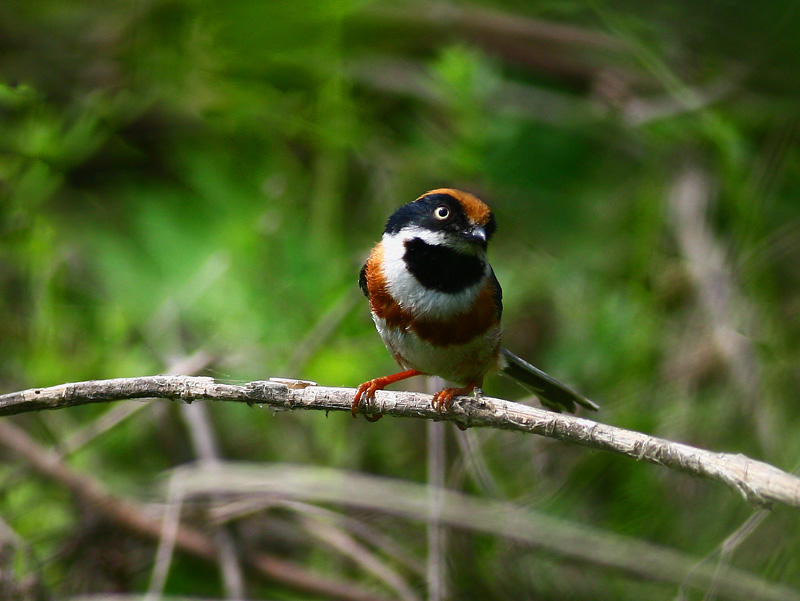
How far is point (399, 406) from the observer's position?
2.23 m

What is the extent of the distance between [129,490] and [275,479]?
3.14ft

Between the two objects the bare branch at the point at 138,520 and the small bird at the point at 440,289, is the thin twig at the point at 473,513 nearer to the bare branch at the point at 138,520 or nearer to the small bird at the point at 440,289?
the bare branch at the point at 138,520

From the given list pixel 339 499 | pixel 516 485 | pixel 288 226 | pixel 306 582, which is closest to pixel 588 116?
pixel 288 226

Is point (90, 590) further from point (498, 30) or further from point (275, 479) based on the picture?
point (498, 30)

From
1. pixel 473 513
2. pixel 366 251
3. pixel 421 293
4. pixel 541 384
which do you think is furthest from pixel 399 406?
pixel 366 251

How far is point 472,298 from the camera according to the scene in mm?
2979

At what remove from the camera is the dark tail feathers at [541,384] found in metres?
3.15

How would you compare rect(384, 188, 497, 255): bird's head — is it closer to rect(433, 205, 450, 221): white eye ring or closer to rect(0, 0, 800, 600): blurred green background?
rect(433, 205, 450, 221): white eye ring

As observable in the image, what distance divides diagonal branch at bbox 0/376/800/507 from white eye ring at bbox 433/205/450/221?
0.84 m

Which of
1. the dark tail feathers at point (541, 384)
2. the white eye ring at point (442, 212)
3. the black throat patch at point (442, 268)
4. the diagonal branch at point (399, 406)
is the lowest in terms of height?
the dark tail feathers at point (541, 384)

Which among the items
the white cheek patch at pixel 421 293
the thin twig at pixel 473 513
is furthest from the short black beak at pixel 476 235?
the thin twig at pixel 473 513

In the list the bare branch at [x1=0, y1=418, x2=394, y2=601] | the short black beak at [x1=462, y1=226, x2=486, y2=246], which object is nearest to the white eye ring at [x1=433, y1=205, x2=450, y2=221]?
the short black beak at [x1=462, y1=226, x2=486, y2=246]

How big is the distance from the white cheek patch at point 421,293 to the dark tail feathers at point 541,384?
1.42ft

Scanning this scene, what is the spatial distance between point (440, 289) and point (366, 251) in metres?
2.13
